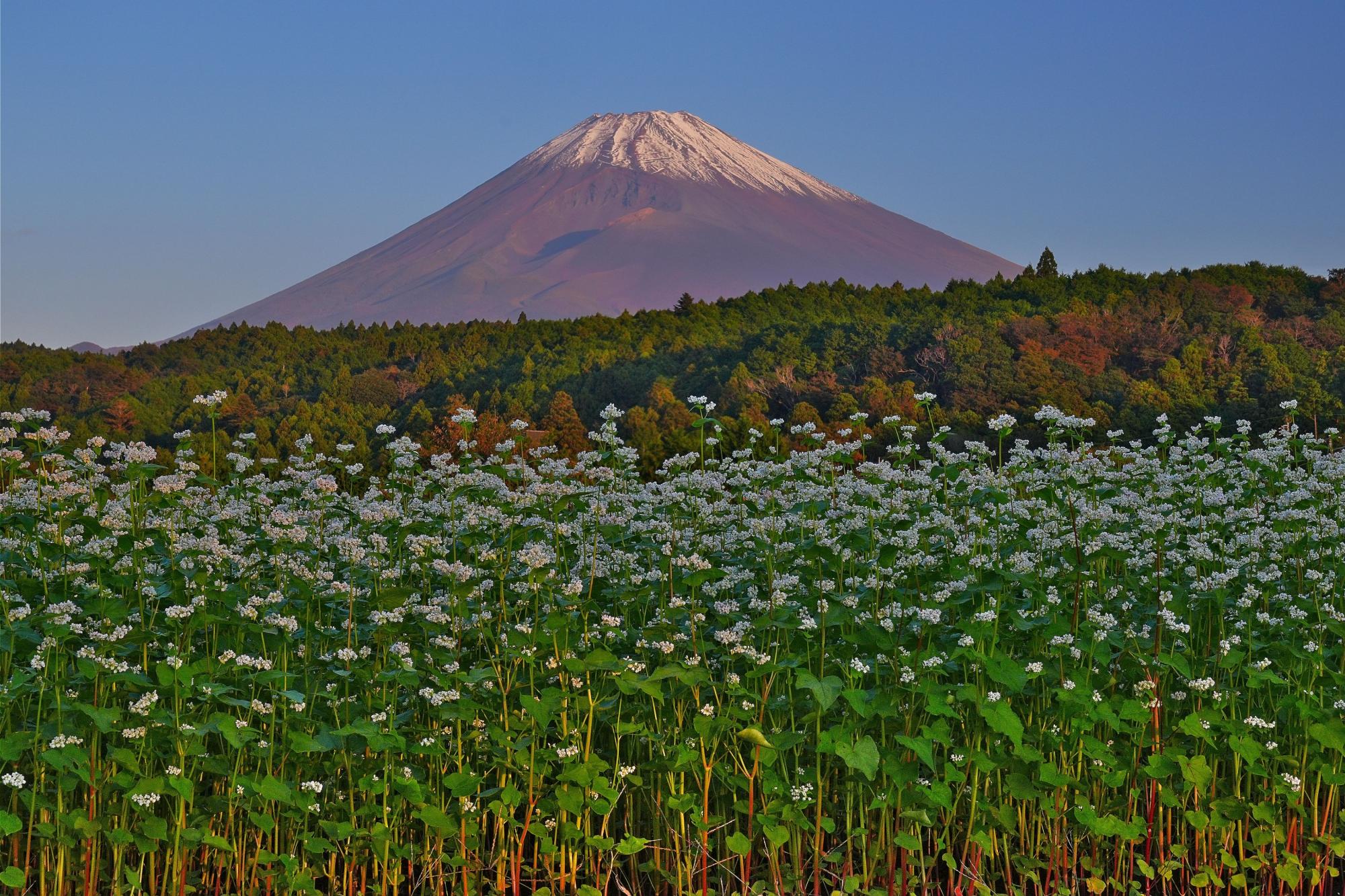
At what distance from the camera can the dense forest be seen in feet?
109

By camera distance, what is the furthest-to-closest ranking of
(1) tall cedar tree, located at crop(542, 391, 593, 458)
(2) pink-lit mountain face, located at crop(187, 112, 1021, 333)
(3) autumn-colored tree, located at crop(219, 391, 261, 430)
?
(2) pink-lit mountain face, located at crop(187, 112, 1021, 333) → (3) autumn-colored tree, located at crop(219, 391, 261, 430) → (1) tall cedar tree, located at crop(542, 391, 593, 458)

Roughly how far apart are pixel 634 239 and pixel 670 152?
983cm

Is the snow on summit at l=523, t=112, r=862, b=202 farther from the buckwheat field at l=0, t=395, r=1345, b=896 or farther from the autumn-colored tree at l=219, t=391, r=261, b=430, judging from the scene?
the buckwheat field at l=0, t=395, r=1345, b=896

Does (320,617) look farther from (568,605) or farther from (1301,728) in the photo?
(1301,728)

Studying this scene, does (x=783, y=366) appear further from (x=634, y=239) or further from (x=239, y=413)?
(x=634, y=239)

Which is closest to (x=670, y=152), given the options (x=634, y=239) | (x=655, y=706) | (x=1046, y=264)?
(x=634, y=239)

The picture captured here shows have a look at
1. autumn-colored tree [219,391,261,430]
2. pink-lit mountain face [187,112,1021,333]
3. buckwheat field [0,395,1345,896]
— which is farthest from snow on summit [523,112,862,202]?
buckwheat field [0,395,1345,896]

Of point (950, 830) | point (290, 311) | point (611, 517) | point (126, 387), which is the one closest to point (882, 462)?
point (611, 517)

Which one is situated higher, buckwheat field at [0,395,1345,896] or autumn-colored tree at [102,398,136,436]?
autumn-colored tree at [102,398,136,436]

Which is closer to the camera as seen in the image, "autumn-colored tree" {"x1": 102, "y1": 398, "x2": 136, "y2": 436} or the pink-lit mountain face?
"autumn-colored tree" {"x1": 102, "y1": 398, "x2": 136, "y2": 436}

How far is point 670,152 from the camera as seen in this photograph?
12581 centimetres

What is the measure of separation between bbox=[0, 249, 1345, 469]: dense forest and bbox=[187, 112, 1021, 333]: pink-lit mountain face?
2311 inches

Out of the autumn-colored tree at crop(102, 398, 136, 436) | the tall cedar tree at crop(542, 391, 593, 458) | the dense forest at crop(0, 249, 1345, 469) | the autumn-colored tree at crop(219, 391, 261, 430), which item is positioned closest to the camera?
the tall cedar tree at crop(542, 391, 593, 458)

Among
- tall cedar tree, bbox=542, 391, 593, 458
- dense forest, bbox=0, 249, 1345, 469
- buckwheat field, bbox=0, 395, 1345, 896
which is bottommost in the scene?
buckwheat field, bbox=0, 395, 1345, 896
